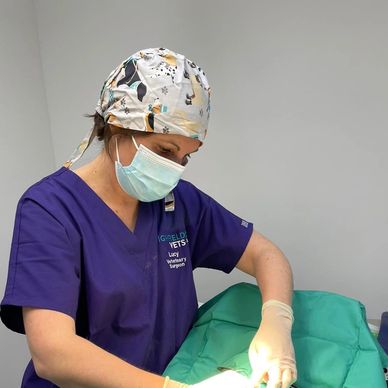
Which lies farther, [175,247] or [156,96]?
[175,247]

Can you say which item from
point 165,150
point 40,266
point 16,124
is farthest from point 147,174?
point 16,124

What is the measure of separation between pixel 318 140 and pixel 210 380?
887mm

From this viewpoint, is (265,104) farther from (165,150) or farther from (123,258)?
(123,258)

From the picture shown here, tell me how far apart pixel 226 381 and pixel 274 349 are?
128mm

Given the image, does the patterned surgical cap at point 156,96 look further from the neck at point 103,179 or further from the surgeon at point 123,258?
the neck at point 103,179

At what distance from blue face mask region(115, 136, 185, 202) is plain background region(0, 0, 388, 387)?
612 millimetres

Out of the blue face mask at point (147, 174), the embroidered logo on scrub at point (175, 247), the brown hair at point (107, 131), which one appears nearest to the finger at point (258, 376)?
the embroidered logo on scrub at point (175, 247)

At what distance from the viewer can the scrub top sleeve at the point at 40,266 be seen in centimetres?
86

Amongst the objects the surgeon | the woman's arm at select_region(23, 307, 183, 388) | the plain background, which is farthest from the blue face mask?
the plain background

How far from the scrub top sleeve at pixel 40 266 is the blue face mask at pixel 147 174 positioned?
6.9 inches

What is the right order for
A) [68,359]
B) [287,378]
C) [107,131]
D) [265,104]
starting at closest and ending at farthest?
1. [68,359]
2. [287,378]
3. [107,131]
4. [265,104]

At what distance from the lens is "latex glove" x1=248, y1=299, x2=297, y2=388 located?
3.11 feet

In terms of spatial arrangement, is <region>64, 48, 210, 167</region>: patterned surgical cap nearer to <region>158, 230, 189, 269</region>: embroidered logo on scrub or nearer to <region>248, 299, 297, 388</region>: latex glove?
<region>158, 230, 189, 269</region>: embroidered logo on scrub

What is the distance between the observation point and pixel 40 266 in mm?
882
